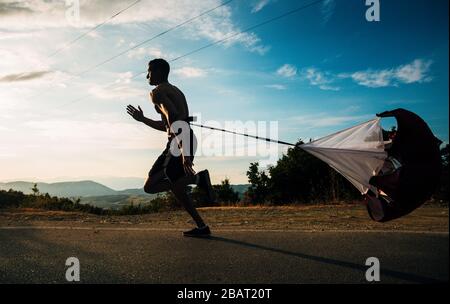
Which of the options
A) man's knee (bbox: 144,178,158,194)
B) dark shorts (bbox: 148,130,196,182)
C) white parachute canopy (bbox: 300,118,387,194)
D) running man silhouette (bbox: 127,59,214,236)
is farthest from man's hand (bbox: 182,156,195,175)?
white parachute canopy (bbox: 300,118,387,194)

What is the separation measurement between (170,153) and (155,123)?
709 mm

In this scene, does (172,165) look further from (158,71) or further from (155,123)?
(158,71)

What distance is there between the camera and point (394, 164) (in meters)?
4.30

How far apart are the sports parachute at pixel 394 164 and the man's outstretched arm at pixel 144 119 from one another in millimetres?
2464

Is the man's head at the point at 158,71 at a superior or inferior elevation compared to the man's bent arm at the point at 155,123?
superior

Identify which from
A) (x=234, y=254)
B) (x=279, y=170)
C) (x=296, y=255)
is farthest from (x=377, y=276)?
(x=279, y=170)

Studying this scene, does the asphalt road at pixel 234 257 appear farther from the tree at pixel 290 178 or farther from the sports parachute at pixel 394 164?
the tree at pixel 290 178

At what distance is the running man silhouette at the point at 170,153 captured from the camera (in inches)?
209

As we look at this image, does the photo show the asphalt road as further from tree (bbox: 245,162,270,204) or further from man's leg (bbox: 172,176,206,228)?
tree (bbox: 245,162,270,204)

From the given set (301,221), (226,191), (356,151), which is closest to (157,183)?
(356,151)

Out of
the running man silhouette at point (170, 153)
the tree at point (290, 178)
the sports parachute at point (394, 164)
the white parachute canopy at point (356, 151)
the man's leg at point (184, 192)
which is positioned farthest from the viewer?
the tree at point (290, 178)

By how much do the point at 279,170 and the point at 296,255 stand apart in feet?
94.9

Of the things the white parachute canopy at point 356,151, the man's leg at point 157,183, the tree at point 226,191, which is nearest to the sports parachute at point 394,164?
the white parachute canopy at point 356,151
